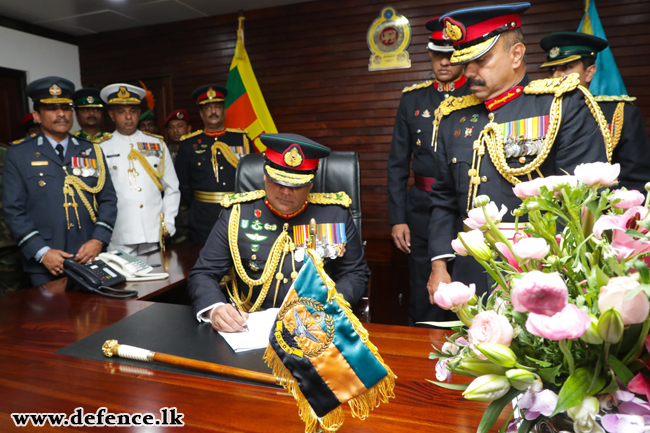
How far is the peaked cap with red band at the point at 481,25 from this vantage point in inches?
55.2

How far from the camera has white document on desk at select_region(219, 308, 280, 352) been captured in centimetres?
125

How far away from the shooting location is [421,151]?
8.36 ft

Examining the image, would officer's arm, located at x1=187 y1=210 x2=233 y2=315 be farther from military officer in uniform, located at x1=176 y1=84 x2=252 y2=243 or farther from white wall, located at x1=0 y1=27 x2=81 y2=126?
white wall, located at x1=0 y1=27 x2=81 y2=126

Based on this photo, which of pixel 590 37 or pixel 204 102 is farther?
pixel 204 102

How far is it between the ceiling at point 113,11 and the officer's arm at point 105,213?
2.18 meters

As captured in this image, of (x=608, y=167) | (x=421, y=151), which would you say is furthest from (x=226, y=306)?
(x=421, y=151)

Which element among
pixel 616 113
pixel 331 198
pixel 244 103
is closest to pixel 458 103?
pixel 331 198

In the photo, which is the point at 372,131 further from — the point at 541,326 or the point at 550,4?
the point at 541,326

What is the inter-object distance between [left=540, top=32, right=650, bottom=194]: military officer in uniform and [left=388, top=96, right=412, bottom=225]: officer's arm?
2.79 ft

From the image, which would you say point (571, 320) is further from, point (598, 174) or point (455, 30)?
point (455, 30)

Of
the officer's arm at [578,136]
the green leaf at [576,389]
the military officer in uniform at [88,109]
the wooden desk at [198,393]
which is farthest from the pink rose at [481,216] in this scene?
the military officer in uniform at [88,109]

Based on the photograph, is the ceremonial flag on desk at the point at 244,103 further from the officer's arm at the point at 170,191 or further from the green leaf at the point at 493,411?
the green leaf at the point at 493,411

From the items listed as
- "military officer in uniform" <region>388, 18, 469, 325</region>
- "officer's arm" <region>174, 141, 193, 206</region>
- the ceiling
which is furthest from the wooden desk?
the ceiling

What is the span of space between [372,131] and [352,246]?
253 cm
